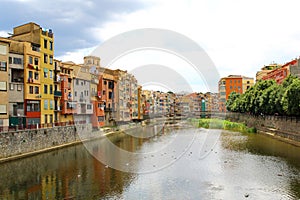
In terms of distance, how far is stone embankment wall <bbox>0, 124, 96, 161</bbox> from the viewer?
27.9 metres

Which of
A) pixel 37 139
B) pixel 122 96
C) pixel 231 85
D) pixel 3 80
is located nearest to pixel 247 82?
pixel 231 85

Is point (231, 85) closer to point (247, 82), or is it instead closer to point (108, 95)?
point (247, 82)

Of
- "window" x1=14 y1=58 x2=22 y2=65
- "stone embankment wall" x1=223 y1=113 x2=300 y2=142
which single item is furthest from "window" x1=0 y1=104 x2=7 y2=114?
"stone embankment wall" x1=223 y1=113 x2=300 y2=142

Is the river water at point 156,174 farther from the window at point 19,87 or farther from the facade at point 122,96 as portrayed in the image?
the facade at point 122,96

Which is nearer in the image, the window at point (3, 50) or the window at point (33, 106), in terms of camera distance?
the window at point (3, 50)

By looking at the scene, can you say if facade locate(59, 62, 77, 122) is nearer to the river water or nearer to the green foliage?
the river water

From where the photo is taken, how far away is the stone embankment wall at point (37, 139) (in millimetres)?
27906

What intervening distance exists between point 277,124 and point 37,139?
35800 millimetres

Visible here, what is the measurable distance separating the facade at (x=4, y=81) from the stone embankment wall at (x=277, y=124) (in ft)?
110

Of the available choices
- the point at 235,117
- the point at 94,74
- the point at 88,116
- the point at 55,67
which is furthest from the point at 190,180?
the point at 235,117

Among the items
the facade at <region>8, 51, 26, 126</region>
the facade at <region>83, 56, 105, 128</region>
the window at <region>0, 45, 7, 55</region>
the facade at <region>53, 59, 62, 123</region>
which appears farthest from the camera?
the facade at <region>83, 56, 105, 128</region>

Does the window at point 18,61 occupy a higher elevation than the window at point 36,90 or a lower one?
higher

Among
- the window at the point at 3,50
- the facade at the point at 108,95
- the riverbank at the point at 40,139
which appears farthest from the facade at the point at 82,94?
the window at the point at 3,50

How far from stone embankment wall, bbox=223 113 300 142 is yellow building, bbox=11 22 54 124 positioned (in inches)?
1247
